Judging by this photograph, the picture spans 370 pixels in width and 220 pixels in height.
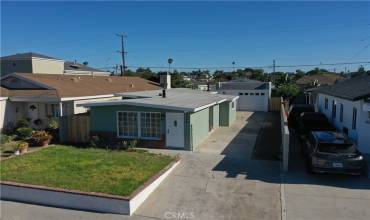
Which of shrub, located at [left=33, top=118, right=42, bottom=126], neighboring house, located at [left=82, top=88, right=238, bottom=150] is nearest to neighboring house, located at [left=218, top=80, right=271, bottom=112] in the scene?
neighboring house, located at [left=82, top=88, right=238, bottom=150]

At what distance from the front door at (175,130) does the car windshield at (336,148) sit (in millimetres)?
6686

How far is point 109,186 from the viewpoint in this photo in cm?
984

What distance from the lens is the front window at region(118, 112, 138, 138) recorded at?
16.5m

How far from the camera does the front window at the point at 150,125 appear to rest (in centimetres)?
1611

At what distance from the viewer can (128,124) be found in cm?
1669

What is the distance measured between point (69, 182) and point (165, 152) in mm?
5755

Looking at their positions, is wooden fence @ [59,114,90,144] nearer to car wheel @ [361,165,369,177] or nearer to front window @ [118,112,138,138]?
front window @ [118,112,138,138]

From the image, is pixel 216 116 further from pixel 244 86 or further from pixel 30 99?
pixel 244 86

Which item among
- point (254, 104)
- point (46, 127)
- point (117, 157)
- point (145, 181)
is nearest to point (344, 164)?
point (145, 181)

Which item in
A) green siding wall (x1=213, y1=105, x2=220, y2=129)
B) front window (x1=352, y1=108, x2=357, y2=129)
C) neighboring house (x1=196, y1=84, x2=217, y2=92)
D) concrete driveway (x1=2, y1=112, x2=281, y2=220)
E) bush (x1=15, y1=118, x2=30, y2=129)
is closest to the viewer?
concrete driveway (x1=2, y1=112, x2=281, y2=220)

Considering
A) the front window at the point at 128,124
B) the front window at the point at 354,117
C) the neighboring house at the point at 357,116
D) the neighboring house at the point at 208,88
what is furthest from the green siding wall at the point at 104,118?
the neighboring house at the point at 208,88

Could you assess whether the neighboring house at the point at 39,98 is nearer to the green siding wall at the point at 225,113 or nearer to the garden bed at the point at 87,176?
the garden bed at the point at 87,176

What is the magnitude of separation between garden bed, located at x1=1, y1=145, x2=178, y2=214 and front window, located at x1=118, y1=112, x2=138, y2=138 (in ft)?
5.78

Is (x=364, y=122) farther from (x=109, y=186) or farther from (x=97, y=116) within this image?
(x=97, y=116)
